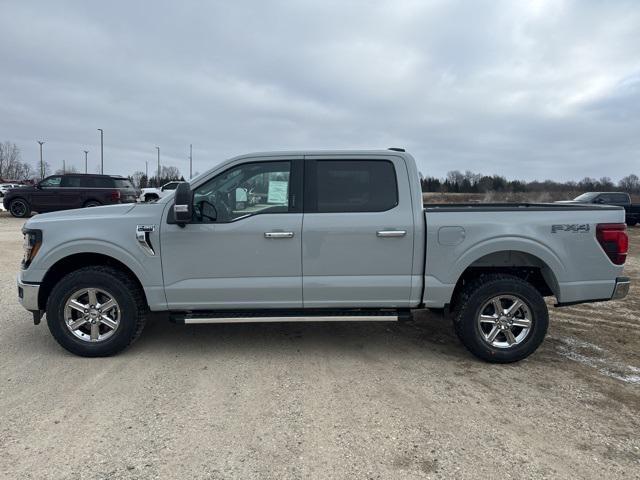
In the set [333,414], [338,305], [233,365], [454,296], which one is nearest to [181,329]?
[233,365]

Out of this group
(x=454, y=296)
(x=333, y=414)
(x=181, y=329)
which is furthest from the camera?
(x=181, y=329)

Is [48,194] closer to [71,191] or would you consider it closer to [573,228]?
[71,191]

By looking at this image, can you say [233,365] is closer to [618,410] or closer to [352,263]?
[352,263]

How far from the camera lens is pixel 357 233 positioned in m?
4.41

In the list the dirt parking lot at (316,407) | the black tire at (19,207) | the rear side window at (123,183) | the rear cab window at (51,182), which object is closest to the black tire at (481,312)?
the dirt parking lot at (316,407)

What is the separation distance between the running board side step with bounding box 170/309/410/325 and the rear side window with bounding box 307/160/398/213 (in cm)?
101

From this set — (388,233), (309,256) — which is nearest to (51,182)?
(309,256)

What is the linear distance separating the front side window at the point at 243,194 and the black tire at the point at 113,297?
99 centimetres

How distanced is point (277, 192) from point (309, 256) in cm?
70

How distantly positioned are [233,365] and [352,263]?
4.86 feet

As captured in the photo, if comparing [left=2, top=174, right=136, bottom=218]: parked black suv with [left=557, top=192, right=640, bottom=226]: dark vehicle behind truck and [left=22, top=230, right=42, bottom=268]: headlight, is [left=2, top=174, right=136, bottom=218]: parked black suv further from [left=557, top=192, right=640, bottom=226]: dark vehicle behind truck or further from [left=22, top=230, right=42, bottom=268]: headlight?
[left=557, top=192, right=640, bottom=226]: dark vehicle behind truck

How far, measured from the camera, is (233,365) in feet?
14.4

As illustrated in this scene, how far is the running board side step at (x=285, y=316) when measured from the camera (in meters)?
4.44

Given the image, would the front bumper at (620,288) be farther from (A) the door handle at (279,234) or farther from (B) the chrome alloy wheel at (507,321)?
(A) the door handle at (279,234)
